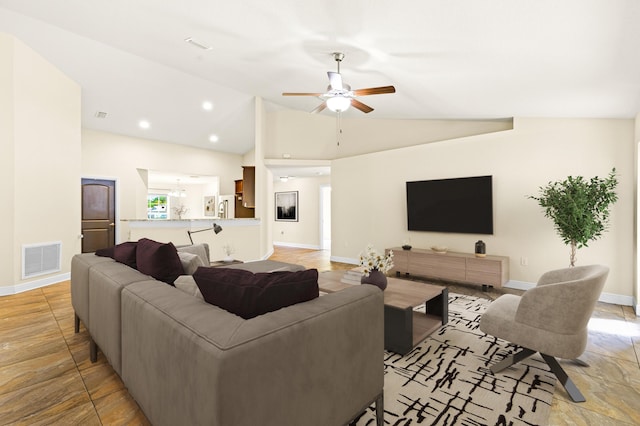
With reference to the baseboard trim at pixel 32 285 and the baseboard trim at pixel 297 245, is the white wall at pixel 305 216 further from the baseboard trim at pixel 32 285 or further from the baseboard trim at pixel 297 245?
the baseboard trim at pixel 32 285

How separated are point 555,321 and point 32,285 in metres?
6.09

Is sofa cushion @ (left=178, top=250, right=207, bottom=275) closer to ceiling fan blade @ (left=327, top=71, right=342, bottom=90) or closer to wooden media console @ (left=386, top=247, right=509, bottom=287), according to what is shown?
ceiling fan blade @ (left=327, top=71, right=342, bottom=90)

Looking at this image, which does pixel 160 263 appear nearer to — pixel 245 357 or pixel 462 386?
pixel 245 357

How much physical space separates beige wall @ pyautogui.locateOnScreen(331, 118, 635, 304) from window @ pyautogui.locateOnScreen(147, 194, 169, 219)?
824 cm

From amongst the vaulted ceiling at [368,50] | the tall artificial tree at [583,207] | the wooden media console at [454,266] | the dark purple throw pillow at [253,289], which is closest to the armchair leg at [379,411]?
the dark purple throw pillow at [253,289]

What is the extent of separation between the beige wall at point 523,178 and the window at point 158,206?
324 inches

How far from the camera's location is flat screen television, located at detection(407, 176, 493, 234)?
4.81 m

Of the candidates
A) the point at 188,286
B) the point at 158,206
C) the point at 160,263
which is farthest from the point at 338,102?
the point at 158,206

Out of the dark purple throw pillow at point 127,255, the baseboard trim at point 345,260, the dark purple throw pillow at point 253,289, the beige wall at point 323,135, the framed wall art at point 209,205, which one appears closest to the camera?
the dark purple throw pillow at point 253,289

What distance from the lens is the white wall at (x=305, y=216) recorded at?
9117 mm

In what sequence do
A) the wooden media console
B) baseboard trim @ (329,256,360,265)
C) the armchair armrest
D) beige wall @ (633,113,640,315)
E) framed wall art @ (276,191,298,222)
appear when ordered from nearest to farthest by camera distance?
the armchair armrest, beige wall @ (633,113,640,315), the wooden media console, baseboard trim @ (329,256,360,265), framed wall art @ (276,191,298,222)

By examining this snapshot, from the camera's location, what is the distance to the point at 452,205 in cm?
518

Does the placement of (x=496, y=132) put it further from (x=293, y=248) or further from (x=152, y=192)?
(x=152, y=192)

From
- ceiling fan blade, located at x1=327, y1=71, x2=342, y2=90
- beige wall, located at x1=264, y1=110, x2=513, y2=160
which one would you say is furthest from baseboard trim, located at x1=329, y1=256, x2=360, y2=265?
ceiling fan blade, located at x1=327, y1=71, x2=342, y2=90
